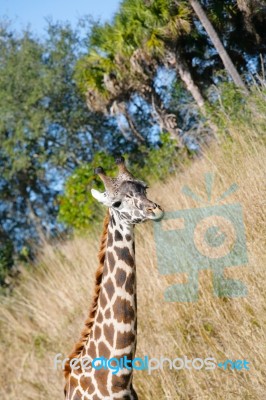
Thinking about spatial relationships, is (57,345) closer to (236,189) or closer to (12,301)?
(12,301)

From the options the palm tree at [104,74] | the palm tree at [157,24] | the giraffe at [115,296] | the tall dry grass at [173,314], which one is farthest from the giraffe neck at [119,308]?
the palm tree at [104,74]

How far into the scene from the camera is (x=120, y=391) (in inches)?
156

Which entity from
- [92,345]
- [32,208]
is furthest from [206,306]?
[32,208]

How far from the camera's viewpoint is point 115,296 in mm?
4000

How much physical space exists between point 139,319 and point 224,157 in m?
2.07

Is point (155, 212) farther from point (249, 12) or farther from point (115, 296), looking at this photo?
point (249, 12)

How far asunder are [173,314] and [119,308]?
6.89 ft

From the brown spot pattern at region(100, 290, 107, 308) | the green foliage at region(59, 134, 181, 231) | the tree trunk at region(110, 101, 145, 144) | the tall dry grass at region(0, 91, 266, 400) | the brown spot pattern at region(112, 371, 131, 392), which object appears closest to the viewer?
the brown spot pattern at region(112, 371, 131, 392)

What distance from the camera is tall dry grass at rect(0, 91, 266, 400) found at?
4.87m
